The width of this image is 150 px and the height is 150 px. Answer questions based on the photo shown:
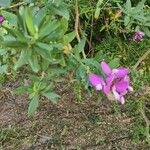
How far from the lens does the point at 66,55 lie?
175cm

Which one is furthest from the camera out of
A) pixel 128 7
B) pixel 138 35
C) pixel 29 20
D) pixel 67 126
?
pixel 67 126

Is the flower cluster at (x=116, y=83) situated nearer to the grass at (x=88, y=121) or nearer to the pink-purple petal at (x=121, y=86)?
the pink-purple petal at (x=121, y=86)

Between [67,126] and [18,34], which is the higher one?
[18,34]

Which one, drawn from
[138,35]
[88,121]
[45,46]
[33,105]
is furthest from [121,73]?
[88,121]

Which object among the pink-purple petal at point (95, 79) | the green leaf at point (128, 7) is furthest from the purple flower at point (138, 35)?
the pink-purple petal at point (95, 79)

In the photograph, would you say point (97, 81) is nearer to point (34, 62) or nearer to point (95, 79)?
point (95, 79)

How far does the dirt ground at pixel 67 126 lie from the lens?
8.43ft

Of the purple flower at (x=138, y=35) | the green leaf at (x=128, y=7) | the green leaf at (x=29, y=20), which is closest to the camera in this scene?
the green leaf at (x=29, y=20)

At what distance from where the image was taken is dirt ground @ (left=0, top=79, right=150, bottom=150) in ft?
8.43

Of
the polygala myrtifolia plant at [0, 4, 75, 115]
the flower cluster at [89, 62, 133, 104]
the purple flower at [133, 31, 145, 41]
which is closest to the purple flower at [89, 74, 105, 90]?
the flower cluster at [89, 62, 133, 104]

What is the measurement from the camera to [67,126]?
2.68m

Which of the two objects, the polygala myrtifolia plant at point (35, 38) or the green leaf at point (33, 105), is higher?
the polygala myrtifolia plant at point (35, 38)

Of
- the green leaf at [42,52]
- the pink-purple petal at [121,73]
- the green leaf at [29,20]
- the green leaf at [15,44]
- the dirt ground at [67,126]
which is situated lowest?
the dirt ground at [67,126]

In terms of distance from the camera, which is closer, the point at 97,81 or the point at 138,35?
the point at 97,81
